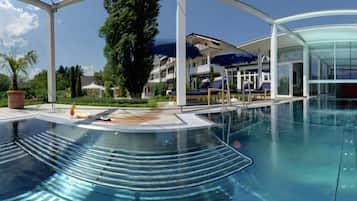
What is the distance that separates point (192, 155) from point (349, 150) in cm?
298

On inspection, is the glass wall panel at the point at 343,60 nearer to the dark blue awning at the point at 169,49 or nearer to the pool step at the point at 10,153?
the dark blue awning at the point at 169,49

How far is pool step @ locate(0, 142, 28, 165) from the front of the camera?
14.8 ft

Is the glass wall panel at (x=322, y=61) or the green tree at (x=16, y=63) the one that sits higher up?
the glass wall panel at (x=322, y=61)

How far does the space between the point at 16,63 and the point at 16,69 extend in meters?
0.30

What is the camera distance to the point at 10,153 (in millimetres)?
4863

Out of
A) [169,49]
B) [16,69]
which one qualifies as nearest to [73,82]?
[16,69]

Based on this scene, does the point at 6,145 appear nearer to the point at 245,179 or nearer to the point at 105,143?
the point at 105,143

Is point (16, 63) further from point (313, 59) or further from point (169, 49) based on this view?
point (313, 59)

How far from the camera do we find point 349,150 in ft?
16.4

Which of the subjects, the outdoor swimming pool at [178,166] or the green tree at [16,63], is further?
the green tree at [16,63]

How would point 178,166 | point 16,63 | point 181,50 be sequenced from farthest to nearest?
point 16,63 → point 181,50 → point 178,166

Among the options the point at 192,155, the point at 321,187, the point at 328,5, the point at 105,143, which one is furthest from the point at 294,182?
the point at 328,5

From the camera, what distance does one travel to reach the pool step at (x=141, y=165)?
11.7ft

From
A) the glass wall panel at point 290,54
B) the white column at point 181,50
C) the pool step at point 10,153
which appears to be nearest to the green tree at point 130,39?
the white column at point 181,50
